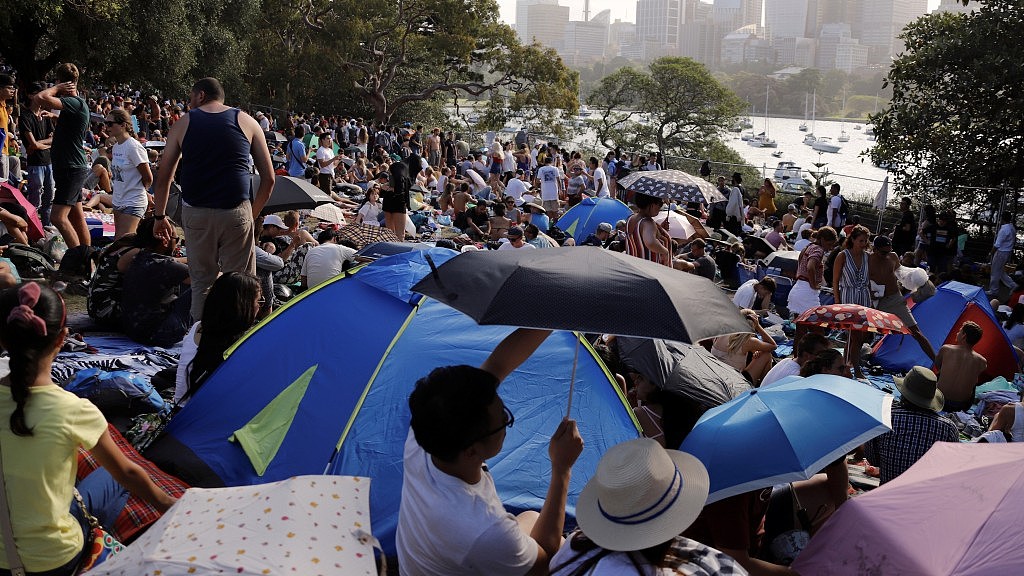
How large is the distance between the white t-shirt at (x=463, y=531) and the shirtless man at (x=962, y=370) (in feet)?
18.8

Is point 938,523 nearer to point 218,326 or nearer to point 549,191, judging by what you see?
point 218,326

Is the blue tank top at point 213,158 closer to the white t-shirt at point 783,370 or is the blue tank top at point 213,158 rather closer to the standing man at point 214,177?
the standing man at point 214,177

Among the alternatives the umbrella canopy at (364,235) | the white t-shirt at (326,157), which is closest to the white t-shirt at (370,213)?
the umbrella canopy at (364,235)

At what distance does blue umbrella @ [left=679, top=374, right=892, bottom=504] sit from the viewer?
3.29 m

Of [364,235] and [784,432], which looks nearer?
[784,432]

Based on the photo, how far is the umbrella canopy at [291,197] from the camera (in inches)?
326

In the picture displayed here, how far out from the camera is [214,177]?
5.17 meters

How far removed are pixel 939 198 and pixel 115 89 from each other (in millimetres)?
23534

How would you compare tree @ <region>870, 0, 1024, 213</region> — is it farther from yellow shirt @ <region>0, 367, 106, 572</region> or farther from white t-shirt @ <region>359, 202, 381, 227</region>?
yellow shirt @ <region>0, 367, 106, 572</region>

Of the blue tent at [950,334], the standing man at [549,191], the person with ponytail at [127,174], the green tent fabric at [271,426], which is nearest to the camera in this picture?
the green tent fabric at [271,426]

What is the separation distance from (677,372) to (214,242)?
2.77 m

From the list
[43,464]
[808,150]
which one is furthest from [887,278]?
[808,150]

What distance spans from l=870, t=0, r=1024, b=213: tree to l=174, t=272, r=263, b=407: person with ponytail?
15.5 metres

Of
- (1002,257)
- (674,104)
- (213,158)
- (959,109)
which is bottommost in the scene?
(1002,257)
